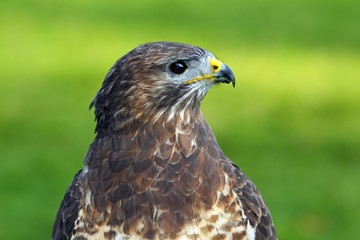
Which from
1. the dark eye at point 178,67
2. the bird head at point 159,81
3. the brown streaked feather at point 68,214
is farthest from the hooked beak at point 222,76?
the brown streaked feather at point 68,214

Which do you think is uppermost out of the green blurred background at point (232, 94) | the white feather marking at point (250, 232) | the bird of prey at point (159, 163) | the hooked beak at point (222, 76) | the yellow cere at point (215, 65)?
the yellow cere at point (215, 65)

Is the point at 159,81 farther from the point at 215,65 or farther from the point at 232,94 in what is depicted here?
the point at 232,94

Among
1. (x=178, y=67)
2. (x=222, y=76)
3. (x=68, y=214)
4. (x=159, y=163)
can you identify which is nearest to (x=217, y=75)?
(x=222, y=76)

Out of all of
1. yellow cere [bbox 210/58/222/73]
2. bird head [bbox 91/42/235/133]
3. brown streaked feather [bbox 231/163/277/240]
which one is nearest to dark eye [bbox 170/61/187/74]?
bird head [bbox 91/42/235/133]

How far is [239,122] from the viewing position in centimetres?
1338

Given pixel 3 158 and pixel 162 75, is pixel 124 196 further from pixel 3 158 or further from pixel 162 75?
pixel 3 158

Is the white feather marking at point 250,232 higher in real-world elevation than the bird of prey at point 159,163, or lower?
lower

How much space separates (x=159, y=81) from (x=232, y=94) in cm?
888

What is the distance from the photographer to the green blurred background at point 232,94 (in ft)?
36.3

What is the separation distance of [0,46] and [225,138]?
17.0 feet

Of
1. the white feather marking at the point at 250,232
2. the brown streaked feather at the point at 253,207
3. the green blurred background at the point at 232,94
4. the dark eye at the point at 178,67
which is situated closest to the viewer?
the dark eye at the point at 178,67

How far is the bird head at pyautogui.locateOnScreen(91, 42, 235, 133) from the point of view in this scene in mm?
5785

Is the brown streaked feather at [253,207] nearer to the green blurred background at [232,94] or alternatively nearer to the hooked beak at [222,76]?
the hooked beak at [222,76]

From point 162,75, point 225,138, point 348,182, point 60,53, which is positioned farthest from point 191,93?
point 60,53
